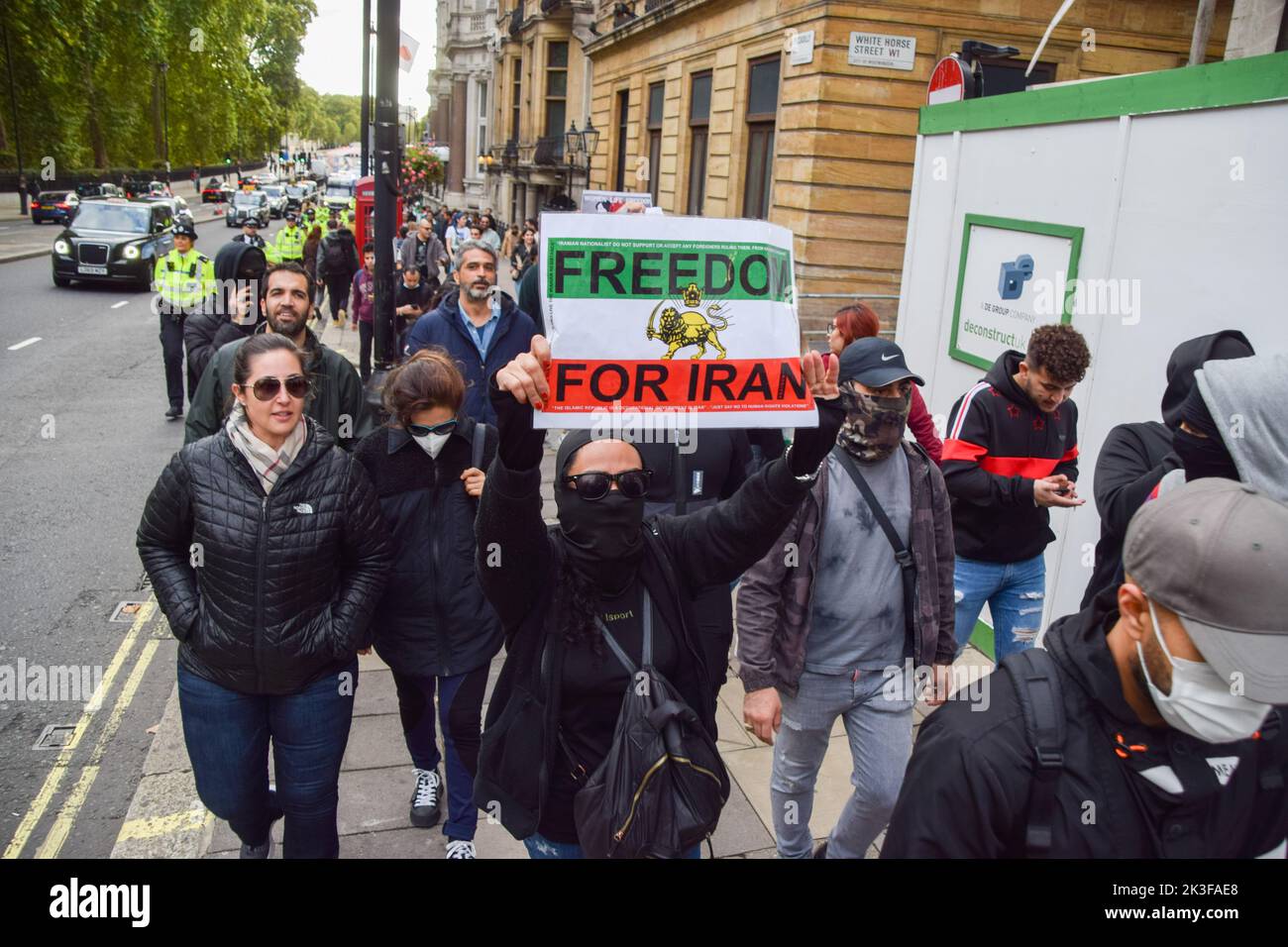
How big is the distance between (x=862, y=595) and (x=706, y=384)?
1.21 meters

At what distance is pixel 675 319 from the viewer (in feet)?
8.19

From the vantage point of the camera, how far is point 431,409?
3547mm

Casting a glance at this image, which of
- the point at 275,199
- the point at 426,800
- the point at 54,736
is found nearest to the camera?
the point at 426,800

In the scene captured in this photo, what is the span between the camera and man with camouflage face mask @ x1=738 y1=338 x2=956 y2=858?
326 cm

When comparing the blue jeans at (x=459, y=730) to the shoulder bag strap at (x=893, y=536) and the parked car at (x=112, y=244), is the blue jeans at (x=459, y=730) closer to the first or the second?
the shoulder bag strap at (x=893, y=536)

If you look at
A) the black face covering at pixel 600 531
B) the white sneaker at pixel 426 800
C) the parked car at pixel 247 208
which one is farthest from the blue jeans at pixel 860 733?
the parked car at pixel 247 208

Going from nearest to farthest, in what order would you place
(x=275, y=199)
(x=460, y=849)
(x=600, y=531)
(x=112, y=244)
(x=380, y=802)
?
(x=600, y=531)
(x=460, y=849)
(x=380, y=802)
(x=112, y=244)
(x=275, y=199)

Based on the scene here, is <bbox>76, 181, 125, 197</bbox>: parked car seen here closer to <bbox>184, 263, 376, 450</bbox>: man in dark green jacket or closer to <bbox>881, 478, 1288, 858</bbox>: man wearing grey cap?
<bbox>184, 263, 376, 450</bbox>: man in dark green jacket

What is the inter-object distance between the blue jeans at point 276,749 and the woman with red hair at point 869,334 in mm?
Result: 3054

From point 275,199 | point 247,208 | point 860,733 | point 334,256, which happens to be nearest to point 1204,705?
point 860,733

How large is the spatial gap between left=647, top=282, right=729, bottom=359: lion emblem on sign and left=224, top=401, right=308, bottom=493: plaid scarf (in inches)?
55.8

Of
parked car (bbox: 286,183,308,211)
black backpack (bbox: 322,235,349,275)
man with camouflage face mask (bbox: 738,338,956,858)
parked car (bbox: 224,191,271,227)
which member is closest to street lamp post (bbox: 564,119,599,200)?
black backpack (bbox: 322,235,349,275)

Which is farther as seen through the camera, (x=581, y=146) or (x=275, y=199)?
(x=275, y=199)

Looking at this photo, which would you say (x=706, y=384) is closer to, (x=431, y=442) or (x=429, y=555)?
(x=431, y=442)
